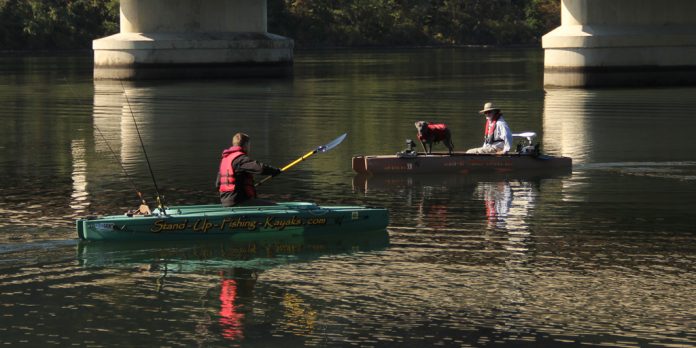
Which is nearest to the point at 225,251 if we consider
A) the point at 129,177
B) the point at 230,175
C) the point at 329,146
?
the point at 230,175

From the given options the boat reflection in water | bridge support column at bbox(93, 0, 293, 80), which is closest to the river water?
the boat reflection in water

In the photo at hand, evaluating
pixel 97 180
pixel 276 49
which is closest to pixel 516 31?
pixel 276 49

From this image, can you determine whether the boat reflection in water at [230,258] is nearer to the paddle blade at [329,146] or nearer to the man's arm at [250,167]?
the man's arm at [250,167]

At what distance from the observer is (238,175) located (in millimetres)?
21312

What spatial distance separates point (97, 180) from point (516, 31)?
10997cm

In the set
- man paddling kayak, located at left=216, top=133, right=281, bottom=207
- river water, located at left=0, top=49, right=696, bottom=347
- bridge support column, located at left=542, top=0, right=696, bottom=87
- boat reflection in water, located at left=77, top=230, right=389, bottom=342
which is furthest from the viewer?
bridge support column, located at left=542, top=0, right=696, bottom=87

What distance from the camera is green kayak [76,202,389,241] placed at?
2072cm

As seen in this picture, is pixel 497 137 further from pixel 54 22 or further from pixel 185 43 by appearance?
pixel 54 22

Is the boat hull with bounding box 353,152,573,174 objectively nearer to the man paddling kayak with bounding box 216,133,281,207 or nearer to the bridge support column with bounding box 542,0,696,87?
the man paddling kayak with bounding box 216,133,281,207

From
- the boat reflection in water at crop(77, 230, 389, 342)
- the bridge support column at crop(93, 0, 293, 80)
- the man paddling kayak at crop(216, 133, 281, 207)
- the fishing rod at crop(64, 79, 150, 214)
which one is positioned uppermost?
the bridge support column at crop(93, 0, 293, 80)

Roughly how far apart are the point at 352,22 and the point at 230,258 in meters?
111

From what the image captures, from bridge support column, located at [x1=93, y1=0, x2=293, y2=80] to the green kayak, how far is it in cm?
4593

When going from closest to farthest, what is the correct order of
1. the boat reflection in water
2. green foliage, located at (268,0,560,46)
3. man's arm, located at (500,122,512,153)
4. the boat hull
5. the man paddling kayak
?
the boat reflection in water, the man paddling kayak, the boat hull, man's arm, located at (500,122,512,153), green foliage, located at (268,0,560,46)

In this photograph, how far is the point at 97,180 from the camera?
28922 millimetres
